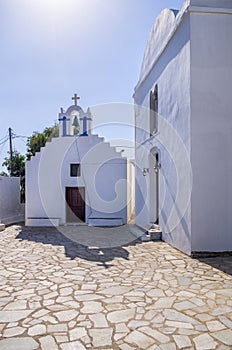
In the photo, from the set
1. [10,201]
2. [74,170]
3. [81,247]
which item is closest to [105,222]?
[74,170]

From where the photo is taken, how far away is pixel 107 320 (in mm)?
4246

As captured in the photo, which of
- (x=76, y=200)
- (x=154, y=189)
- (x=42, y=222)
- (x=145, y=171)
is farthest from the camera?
(x=76, y=200)

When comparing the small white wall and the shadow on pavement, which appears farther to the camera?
the small white wall

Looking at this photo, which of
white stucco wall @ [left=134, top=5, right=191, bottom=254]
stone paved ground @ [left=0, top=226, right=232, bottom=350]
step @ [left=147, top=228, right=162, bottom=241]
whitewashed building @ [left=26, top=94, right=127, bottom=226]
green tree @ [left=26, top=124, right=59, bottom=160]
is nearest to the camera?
stone paved ground @ [left=0, top=226, right=232, bottom=350]

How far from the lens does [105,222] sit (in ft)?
48.4

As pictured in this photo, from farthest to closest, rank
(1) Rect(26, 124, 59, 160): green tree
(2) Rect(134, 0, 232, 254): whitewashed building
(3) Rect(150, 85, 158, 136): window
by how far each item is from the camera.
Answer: (1) Rect(26, 124, 59, 160): green tree → (3) Rect(150, 85, 158, 136): window → (2) Rect(134, 0, 232, 254): whitewashed building

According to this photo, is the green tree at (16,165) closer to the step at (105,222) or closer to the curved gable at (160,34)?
the step at (105,222)

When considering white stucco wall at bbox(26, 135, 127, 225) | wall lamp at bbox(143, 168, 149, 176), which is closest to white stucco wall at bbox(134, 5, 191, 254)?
wall lamp at bbox(143, 168, 149, 176)

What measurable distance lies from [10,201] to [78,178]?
4664mm

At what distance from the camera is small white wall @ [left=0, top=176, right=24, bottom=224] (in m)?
16.4

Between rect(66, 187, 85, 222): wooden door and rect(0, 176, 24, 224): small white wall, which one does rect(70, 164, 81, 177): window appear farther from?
rect(0, 176, 24, 224): small white wall

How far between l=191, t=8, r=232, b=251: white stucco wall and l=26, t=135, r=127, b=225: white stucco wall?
7.79 metres

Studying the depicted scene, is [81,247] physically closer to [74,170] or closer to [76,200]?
[76,200]

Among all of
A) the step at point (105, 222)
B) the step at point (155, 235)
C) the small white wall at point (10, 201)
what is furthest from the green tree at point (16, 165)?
the step at point (155, 235)
